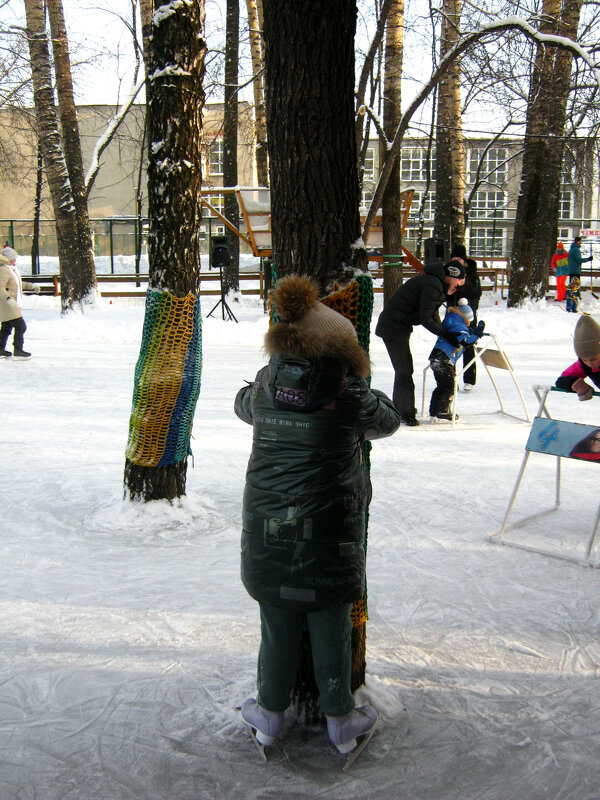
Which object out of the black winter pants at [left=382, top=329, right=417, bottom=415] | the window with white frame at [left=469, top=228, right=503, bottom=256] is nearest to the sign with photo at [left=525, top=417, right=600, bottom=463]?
the black winter pants at [left=382, top=329, right=417, bottom=415]

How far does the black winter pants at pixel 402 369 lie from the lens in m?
7.76

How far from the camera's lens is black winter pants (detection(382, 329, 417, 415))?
7756 millimetres

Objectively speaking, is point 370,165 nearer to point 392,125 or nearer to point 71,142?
point 71,142

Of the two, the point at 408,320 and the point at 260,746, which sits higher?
the point at 408,320

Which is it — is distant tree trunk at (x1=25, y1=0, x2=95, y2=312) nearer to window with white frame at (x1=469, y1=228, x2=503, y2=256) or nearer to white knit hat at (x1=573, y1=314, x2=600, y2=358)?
white knit hat at (x1=573, y1=314, x2=600, y2=358)

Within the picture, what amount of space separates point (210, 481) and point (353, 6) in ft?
13.0

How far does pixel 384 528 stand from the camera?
504cm

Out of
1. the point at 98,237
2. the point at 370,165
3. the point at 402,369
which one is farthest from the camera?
the point at 370,165

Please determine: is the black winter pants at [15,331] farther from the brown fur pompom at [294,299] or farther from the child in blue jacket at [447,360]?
the brown fur pompom at [294,299]

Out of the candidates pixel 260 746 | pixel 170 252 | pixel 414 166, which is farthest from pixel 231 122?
pixel 414 166

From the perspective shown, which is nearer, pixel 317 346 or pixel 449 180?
pixel 317 346

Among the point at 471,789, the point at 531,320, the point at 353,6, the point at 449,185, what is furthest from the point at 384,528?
the point at 449,185

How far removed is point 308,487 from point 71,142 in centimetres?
1617

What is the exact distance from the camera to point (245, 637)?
3.53 meters
